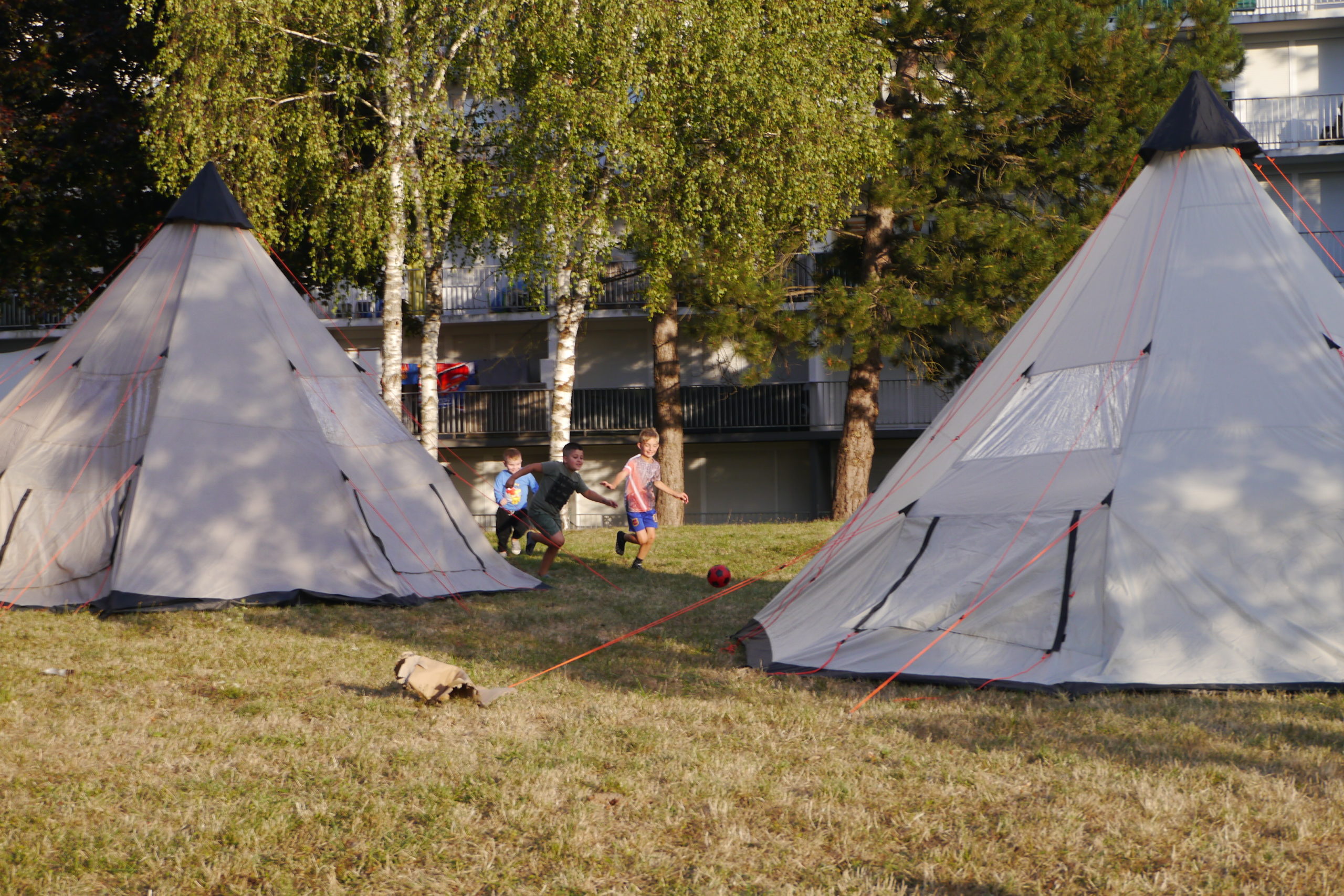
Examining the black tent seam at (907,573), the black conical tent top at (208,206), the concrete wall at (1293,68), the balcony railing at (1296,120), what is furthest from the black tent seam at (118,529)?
the concrete wall at (1293,68)

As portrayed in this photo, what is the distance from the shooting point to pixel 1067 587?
22.6 feet

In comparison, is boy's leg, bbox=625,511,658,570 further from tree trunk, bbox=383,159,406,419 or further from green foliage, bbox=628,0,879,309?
green foliage, bbox=628,0,879,309

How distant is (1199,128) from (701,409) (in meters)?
19.5

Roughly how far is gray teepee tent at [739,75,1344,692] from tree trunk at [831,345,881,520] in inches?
458

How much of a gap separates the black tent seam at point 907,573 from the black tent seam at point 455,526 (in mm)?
4885

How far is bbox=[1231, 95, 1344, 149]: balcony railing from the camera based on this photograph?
25.6 m

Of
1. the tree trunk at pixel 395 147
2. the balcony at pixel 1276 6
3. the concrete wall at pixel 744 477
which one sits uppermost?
the balcony at pixel 1276 6

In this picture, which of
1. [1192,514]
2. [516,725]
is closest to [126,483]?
[516,725]

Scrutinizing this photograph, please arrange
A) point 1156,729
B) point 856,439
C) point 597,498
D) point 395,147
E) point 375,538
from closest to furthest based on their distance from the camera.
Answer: point 1156,729 → point 375,538 → point 597,498 → point 395,147 → point 856,439

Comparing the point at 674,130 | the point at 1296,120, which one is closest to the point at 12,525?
the point at 674,130

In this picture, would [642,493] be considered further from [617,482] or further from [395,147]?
[395,147]

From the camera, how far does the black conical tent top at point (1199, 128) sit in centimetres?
845

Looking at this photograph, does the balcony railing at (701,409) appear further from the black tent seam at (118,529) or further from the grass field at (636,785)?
the grass field at (636,785)

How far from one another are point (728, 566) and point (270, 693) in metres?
7.22
